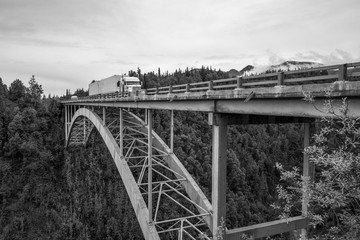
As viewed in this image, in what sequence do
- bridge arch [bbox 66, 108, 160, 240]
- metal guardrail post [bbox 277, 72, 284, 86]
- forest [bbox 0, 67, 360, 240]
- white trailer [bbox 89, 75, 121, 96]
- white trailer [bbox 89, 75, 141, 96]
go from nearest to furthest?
1. metal guardrail post [bbox 277, 72, 284, 86]
2. bridge arch [bbox 66, 108, 160, 240]
3. white trailer [bbox 89, 75, 141, 96]
4. white trailer [bbox 89, 75, 121, 96]
5. forest [bbox 0, 67, 360, 240]

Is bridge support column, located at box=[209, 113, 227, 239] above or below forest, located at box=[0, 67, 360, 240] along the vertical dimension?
above

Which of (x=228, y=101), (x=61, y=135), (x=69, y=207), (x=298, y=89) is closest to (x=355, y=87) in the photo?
(x=298, y=89)

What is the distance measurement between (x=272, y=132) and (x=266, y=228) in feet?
211

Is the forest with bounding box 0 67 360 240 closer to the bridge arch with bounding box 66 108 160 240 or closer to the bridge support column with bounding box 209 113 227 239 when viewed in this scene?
the bridge arch with bounding box 66 108 160 240

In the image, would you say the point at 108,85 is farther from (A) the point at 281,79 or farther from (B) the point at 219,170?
(A) the point at 281,79

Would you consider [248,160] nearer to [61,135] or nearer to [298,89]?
[61,135]

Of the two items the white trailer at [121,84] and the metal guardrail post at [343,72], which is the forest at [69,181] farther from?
the metal guardrail post at [343,72]

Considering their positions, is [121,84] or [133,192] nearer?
[133,192]

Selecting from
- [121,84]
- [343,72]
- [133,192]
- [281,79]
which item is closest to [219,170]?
[281,79]

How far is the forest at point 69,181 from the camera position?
33312mm

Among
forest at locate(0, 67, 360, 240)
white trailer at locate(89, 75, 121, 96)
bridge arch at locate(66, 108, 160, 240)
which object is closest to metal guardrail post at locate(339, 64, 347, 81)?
bridge arch at locate(66, 108, 160, 240)

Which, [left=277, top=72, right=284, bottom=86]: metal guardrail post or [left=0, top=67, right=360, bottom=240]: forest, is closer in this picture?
[left=277, top=72, right=284, bottom=86]: metal guardrail post

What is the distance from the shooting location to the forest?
33.3 metres

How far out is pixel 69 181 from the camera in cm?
3759
